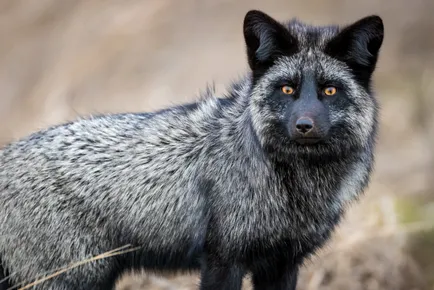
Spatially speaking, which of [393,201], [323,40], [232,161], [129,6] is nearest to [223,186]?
[232,161]

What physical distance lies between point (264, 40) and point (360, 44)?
626mm

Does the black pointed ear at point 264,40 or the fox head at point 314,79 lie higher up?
the black pointed ear at point 264,40

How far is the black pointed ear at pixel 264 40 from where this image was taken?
535 centimetres

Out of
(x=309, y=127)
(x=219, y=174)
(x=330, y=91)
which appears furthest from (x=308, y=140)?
(x=219, y=174)

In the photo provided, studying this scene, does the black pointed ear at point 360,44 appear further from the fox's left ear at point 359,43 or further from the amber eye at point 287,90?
the amber eye at point 287,90

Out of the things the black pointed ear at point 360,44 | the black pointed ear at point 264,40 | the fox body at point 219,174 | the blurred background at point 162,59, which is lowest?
the fox body at point 219,174

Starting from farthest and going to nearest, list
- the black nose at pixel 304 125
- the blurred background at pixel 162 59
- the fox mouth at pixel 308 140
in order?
1. the blurred background at pixel 162 59
2. the fox mouth at pixel 308 140
3. the black nose at pixel 304 125

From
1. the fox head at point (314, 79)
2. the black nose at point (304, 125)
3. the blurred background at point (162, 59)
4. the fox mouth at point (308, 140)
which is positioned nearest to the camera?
the black nose at point (304, 125)

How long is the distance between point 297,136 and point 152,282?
2.98 metres

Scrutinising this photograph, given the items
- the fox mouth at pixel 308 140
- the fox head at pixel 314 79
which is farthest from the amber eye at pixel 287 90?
the fox mouth at pixel 308 140

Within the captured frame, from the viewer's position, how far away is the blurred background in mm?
11641

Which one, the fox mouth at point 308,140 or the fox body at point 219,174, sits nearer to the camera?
the fox mouth at point 308,140

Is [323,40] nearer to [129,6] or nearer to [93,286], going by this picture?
[93,286]

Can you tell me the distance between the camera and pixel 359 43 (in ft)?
Result: 17.5
